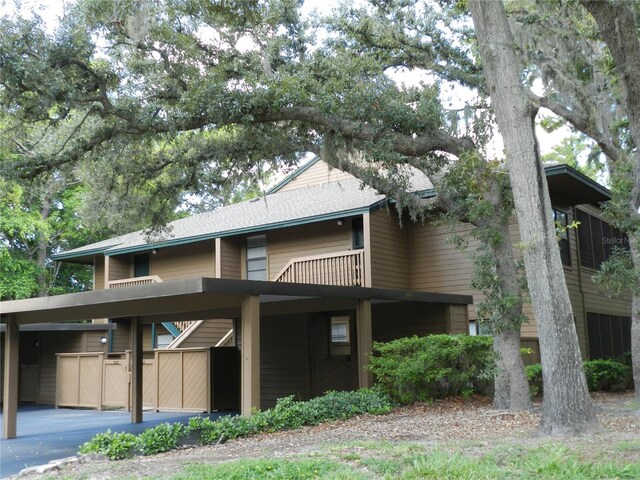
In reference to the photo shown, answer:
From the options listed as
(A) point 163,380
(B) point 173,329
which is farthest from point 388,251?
(B) point 173,329

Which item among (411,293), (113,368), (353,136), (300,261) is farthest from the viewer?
(113,368)

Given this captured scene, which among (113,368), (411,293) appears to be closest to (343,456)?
(411,293)

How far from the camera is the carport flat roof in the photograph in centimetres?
1034

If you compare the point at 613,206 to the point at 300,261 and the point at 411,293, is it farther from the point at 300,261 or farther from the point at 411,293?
the point at 300,261

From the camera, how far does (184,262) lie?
22547mm

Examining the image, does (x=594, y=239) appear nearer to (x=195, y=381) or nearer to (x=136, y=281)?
(x=195, y=381)

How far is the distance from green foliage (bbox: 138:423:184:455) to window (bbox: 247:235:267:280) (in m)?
11.4

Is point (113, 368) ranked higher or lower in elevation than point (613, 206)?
lower

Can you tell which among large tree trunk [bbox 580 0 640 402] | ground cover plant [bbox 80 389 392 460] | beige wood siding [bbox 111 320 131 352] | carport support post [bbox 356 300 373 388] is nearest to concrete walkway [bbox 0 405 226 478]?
ground cover plant [bbox 80 389 392 460]

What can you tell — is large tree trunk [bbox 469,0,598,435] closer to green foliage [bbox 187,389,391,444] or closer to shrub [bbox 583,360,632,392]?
green foliage [bbox 187,389,391,444]

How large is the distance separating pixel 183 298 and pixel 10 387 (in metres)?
4.56

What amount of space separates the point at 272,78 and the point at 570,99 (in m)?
6.78

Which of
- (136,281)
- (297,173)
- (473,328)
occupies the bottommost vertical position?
(473,328)

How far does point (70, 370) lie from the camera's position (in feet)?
71.1
